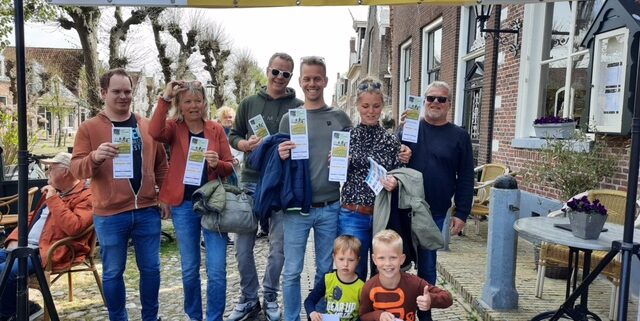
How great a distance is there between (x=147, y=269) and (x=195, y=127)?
1.04 meters

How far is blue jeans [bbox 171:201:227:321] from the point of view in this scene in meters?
3.02

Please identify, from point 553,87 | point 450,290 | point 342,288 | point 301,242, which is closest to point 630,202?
point 342,288

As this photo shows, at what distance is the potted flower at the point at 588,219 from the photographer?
264 cm

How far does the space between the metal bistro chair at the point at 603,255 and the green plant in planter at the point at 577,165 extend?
61 cm

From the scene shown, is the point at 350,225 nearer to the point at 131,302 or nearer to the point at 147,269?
the point at 147,269

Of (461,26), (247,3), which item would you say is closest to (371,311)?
(247,3)

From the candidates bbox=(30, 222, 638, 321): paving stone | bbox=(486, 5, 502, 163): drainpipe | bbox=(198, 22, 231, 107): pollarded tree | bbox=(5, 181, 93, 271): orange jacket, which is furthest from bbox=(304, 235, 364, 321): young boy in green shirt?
bbox=(198, 22, 231, 107): pollarded tree

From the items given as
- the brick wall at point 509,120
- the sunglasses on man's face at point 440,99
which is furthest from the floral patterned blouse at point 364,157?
the brick wall at point 509,120

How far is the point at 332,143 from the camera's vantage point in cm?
265

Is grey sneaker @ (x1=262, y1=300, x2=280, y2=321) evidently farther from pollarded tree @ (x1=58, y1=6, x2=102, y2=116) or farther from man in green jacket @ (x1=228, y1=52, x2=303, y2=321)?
pollarded tree @ (x1=58, y1=6, x2=102, y2=116)

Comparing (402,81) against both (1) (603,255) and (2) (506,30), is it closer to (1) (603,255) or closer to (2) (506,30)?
(2) (506,30)

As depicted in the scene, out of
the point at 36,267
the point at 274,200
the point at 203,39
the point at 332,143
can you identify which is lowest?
the point at 36,267

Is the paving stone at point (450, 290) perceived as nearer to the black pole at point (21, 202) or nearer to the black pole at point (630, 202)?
the black pole at point (630, 202)

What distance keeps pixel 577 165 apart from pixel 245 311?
3626 mm
